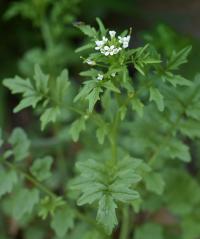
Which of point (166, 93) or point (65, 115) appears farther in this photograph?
point (65, 115)

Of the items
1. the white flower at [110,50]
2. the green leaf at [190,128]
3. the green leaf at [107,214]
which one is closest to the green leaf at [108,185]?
the green leaf at [107,214]

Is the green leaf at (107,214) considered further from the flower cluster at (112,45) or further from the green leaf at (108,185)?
the flower cluster at (112,45)

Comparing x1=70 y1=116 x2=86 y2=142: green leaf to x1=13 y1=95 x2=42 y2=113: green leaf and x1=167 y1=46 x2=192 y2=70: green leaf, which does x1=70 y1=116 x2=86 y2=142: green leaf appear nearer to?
x1=13 y1=95 x2=42 y2=113: green leaf

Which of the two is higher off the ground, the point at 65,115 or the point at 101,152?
the point at 65,115

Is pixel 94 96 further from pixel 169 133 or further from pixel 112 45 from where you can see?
pixel 169 133

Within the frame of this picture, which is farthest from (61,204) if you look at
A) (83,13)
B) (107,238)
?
(83,13)

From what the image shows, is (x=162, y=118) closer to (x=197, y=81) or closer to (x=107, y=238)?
(x=197, y=81)
